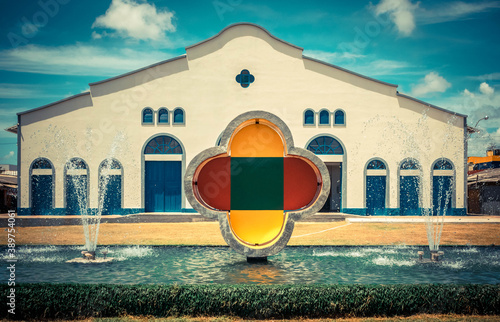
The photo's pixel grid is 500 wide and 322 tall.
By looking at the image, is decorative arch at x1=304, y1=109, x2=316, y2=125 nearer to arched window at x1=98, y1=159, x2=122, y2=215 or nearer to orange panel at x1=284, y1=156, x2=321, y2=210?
arched window at x1=98, y1=159, x2=122, y2=215

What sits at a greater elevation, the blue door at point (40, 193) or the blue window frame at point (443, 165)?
the blue window frame at point (443, 165)

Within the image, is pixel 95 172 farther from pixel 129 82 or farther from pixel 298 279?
pixel 298 279

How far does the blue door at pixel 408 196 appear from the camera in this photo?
29.3 m

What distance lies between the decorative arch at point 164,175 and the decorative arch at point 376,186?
42.0ft

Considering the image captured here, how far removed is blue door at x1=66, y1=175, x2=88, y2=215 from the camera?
94.3 feet

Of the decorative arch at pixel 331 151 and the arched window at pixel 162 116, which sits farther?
the arched window at pixel 162 116

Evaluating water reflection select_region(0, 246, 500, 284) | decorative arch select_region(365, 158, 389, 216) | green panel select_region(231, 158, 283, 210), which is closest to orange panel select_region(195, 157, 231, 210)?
green panel select_region(231, 158, 283, 210)

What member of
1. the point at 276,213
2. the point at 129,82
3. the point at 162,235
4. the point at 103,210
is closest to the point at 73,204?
the point at 103,210

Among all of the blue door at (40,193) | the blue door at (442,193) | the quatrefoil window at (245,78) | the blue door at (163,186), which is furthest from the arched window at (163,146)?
the blue door at (442,193)

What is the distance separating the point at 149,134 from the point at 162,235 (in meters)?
11.6

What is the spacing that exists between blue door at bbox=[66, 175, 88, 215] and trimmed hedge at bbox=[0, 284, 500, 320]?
21814mm

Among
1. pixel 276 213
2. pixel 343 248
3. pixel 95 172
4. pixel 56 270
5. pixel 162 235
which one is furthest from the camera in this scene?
pixel 95 172

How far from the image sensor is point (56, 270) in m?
10.9

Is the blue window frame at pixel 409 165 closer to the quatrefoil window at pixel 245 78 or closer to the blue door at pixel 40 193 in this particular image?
the quatrefoil window at pixel 245 78
